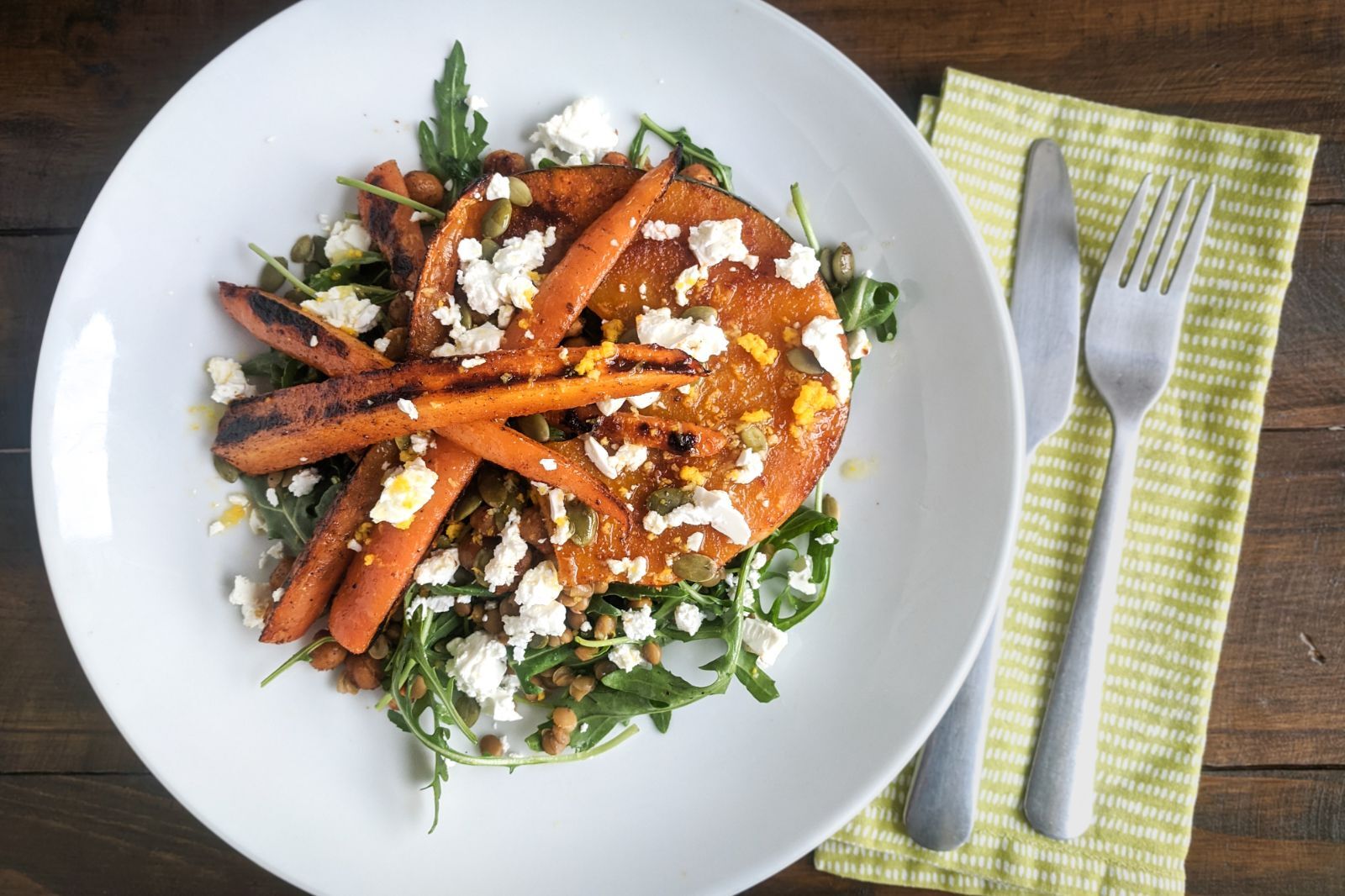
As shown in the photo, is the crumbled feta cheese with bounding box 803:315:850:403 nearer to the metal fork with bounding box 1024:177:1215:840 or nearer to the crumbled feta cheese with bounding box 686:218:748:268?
the crumbled feta cheese with bounding box 686:218:748:268

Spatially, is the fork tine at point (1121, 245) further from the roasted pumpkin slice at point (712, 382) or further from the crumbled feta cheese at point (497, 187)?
the crumbled feta cheese at point (497, 187)

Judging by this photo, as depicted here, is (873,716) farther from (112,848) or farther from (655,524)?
(112,848)

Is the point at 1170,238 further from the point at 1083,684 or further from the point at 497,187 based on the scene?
the point at 497,187

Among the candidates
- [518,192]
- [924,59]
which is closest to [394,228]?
[518,192]

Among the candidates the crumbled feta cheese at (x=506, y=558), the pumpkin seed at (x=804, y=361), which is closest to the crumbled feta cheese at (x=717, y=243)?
the pumpkin seed at (x=804, y=361)

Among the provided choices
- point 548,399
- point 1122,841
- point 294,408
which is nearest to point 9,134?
point 294,408

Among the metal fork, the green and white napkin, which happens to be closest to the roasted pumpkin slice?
the green and white napkin
